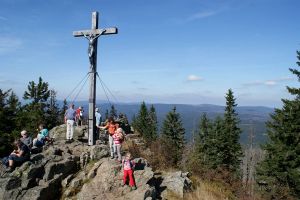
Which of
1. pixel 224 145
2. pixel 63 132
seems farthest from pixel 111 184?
pixel 224 145

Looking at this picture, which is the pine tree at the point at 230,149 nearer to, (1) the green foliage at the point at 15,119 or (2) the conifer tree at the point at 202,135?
(2) the conifer tree at the point at 202,135

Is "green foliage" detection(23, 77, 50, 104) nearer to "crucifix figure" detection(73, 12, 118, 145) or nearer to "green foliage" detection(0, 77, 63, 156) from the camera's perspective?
"green foliage" detection(0, 77, 63, 156)

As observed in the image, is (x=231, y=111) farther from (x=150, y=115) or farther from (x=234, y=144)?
(x=150, y=115)

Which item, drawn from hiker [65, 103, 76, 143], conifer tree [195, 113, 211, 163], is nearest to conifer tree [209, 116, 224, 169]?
conifer tree [195, 113, 211, 163]

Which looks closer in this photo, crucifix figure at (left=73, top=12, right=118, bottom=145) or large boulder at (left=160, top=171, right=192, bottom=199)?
large boulder at (left=160, top=171, right=192, bottom=199)

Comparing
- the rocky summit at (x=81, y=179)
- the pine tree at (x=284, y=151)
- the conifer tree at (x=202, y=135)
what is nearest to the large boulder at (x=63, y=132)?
the rocky summit at (x=81, y=179)

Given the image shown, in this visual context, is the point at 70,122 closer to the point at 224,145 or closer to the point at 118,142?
the point at 118,142

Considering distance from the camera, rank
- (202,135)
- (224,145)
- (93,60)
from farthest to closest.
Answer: (202,135) → (224,145) → (93,60)

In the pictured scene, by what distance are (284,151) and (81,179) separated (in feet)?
62.4

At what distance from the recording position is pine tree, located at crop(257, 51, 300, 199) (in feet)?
89.9

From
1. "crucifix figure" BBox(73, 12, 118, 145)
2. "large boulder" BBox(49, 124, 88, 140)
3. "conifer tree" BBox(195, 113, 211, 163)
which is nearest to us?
"crucifix figure" BBox(73, 12, 118, 145)

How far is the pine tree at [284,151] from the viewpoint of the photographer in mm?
27406

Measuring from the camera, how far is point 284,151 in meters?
27.8

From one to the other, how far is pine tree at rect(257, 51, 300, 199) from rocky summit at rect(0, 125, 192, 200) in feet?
47.6
